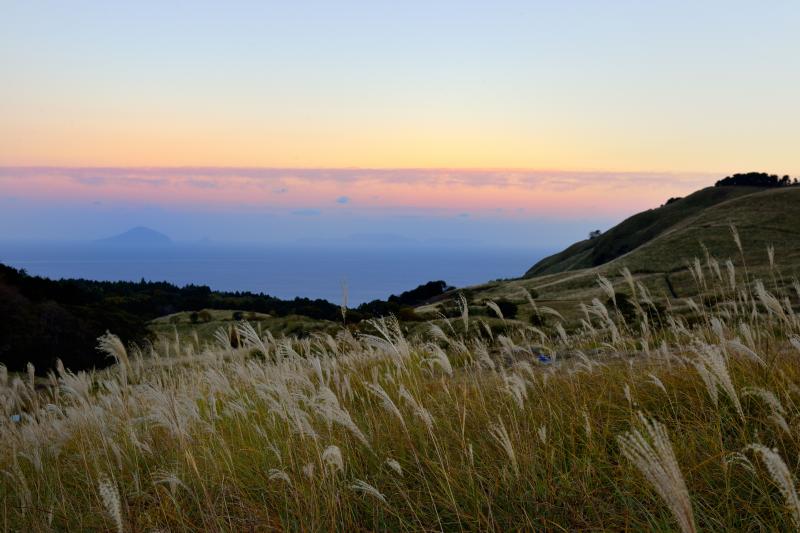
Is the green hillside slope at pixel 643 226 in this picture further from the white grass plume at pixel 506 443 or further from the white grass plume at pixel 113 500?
the white grass plume at pixel 113 500

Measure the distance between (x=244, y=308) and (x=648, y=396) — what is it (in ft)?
166

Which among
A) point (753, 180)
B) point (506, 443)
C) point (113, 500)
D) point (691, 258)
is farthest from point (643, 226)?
point (113, 500)

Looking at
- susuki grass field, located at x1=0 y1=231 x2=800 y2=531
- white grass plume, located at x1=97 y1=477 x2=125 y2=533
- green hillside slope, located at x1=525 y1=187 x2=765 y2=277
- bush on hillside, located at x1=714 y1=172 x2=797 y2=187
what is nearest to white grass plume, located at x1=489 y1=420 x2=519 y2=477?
susuki grass field, located at x1=0 y1=231 x2=800 y2=531

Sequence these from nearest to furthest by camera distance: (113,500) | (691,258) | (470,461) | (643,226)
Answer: (113,500) → (470,461) → (691,258) → (643,226)

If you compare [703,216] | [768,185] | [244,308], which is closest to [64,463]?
[244,308]

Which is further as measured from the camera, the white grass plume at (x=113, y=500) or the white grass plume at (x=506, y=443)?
the white grass plume at (x=506, y=443)

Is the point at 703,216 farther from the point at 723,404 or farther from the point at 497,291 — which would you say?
the point at 723,404

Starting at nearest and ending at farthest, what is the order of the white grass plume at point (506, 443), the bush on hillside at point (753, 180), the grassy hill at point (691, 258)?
the white grass plume at point (506, 443), the grassy hill at point (691, 258), the bush on hillside at point (753, 180)

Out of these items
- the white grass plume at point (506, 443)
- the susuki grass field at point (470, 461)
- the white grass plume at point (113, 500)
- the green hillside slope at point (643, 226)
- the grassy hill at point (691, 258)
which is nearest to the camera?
the white grass plume at point (113, 500)

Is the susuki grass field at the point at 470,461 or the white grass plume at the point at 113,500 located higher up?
the white grass plume at the point at 113,500

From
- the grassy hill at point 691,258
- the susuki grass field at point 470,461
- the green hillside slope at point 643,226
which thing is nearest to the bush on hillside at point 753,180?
the green hillside slope at point 643,226

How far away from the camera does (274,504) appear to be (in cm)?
441

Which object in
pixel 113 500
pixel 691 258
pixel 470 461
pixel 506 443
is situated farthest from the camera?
pixel 691 258

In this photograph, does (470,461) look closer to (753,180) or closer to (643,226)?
(643,226)
